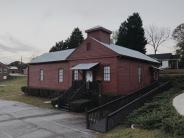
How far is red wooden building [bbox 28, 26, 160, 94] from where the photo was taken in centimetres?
2017

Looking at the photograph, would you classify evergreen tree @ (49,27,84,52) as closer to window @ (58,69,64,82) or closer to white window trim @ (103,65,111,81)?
window @ (58,69,64,82)

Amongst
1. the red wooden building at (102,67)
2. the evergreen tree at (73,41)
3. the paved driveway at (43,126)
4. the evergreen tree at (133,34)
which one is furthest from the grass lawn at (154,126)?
the evergreen tree at (73,41)

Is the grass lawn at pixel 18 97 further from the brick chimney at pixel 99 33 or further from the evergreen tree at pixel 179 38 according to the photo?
the evergreen tree at pixel 179 38

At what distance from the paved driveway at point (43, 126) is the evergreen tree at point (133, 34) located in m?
30.9

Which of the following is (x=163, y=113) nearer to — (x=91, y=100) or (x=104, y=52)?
(x=91, y=100)

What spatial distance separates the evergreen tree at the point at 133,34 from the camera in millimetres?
45312

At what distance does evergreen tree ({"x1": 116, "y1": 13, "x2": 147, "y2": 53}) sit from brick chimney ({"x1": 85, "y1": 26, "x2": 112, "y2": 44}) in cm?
2222

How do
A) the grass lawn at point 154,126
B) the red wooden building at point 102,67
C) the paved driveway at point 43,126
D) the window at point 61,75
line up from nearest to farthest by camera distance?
the grass lawn at point 154,126 → the paved driveway at point 43,126 → the red wooden building at point 102,67 → the window at point 61,75

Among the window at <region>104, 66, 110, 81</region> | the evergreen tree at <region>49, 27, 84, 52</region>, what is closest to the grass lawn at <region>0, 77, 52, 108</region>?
the window at <region>104, 66, 110, 81</region>

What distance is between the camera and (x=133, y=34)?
151 feet

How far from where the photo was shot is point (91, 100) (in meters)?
19.7

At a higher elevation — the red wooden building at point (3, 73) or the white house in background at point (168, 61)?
the white house in background at point (168, 61)

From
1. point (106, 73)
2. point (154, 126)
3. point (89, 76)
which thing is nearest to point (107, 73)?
point (106, 73)

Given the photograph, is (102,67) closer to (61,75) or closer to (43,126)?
(61,75)
